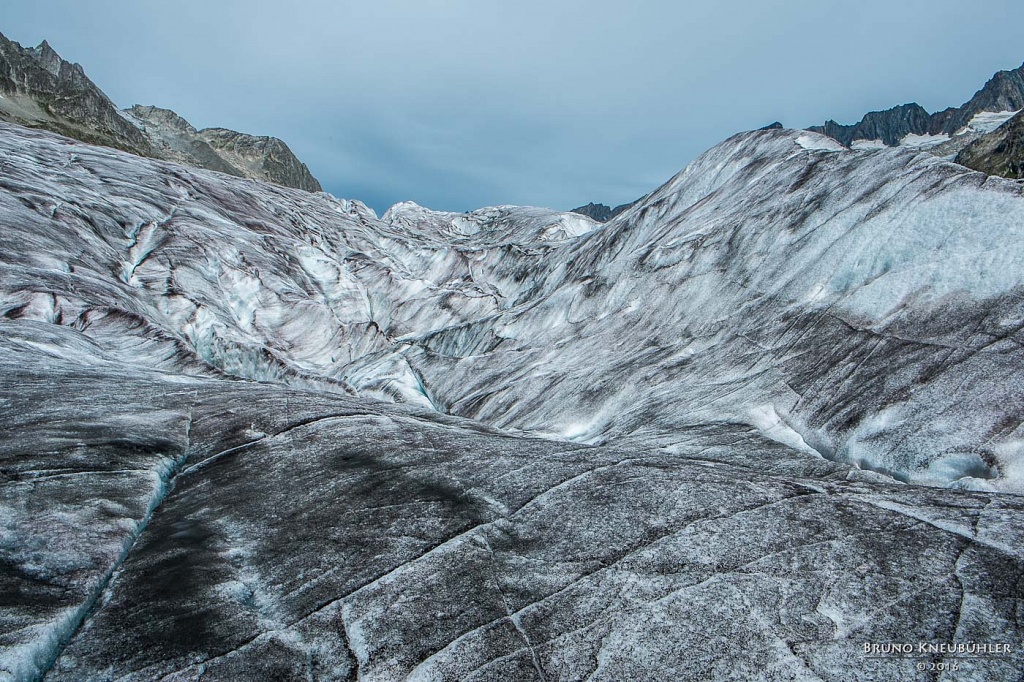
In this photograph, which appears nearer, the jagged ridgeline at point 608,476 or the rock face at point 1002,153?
the jagged ridgeline at point 608,476

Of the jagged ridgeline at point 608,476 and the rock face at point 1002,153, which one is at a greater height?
the rock face at point 1002,153

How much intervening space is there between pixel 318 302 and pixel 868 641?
3727 cm

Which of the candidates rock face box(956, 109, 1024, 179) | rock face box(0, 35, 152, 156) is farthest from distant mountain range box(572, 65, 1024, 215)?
rock face box(0, 35, 152, 156)

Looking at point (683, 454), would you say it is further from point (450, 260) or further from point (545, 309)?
point (450, 260)

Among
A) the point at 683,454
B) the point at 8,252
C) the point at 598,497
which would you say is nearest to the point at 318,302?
the point at 8,252

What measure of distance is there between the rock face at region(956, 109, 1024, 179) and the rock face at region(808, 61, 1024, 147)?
325 ft

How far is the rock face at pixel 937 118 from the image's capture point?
498 feet

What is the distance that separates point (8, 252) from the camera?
82.6 ft

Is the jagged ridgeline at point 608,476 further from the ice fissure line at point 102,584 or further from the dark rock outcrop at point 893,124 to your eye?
the dark rock outcrop at point 893,124

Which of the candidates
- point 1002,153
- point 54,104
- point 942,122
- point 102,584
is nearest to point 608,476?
point 102,584

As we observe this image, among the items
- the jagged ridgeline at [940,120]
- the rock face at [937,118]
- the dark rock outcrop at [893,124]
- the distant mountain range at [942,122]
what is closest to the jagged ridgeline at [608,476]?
the distant mountain range at [942,122]

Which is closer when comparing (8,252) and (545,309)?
(8,252)

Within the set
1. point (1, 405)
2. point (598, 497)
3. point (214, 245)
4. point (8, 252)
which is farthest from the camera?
point (214, 245)

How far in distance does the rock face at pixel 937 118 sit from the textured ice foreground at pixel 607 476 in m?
161
